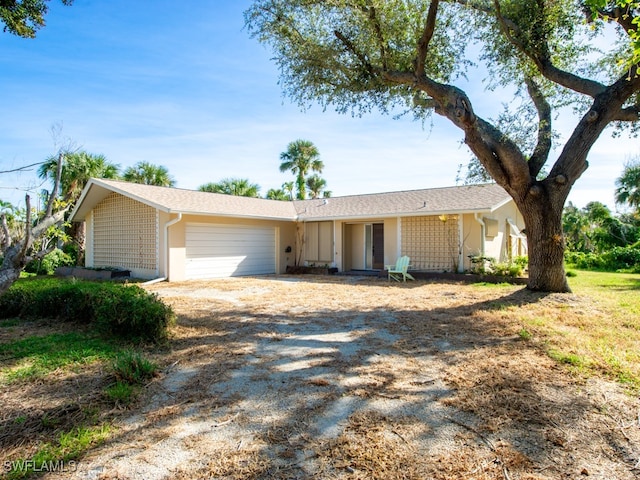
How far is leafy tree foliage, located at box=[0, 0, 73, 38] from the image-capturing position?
7.48 metres

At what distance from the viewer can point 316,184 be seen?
1198 inches

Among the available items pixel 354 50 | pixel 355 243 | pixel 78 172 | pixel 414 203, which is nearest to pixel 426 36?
pixel 354 50

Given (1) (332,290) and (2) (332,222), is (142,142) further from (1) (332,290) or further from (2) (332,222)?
(1) (332,290)

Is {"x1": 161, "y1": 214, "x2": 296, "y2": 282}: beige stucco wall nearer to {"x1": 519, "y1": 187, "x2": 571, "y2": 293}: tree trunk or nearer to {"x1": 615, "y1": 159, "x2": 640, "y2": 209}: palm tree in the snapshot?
{"x1": 519, "y1": 187, "x2": 571, "y2": 293}: tree trunk

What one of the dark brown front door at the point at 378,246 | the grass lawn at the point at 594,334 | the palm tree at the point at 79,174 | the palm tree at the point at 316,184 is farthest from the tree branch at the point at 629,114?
the palm tree at the point at 316,184

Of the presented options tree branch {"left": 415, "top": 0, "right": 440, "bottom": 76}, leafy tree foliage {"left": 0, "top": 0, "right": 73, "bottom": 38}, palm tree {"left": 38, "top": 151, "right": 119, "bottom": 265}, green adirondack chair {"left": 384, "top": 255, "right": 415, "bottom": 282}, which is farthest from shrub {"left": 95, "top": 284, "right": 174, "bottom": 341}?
palm tree {"left": 38, "top": 151, "right": 119, "bottom": 265}

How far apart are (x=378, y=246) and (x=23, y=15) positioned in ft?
45.1

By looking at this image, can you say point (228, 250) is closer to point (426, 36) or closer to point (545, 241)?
point (426, 36)

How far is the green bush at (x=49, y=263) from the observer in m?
16.5

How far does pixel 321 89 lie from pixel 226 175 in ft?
57.1

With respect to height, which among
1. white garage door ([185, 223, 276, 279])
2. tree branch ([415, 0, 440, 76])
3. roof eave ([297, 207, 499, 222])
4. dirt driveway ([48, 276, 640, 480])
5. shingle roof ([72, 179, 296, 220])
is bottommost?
dirt driveway ([48, 276, 640, 480])

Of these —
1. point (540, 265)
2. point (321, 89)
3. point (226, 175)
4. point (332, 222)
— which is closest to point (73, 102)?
point (321, 89)

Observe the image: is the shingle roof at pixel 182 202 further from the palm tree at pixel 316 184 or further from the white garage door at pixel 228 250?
the palm tree at pixel 316 184

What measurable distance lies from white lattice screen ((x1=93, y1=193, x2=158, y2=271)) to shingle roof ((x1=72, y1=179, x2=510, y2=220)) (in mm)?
643
